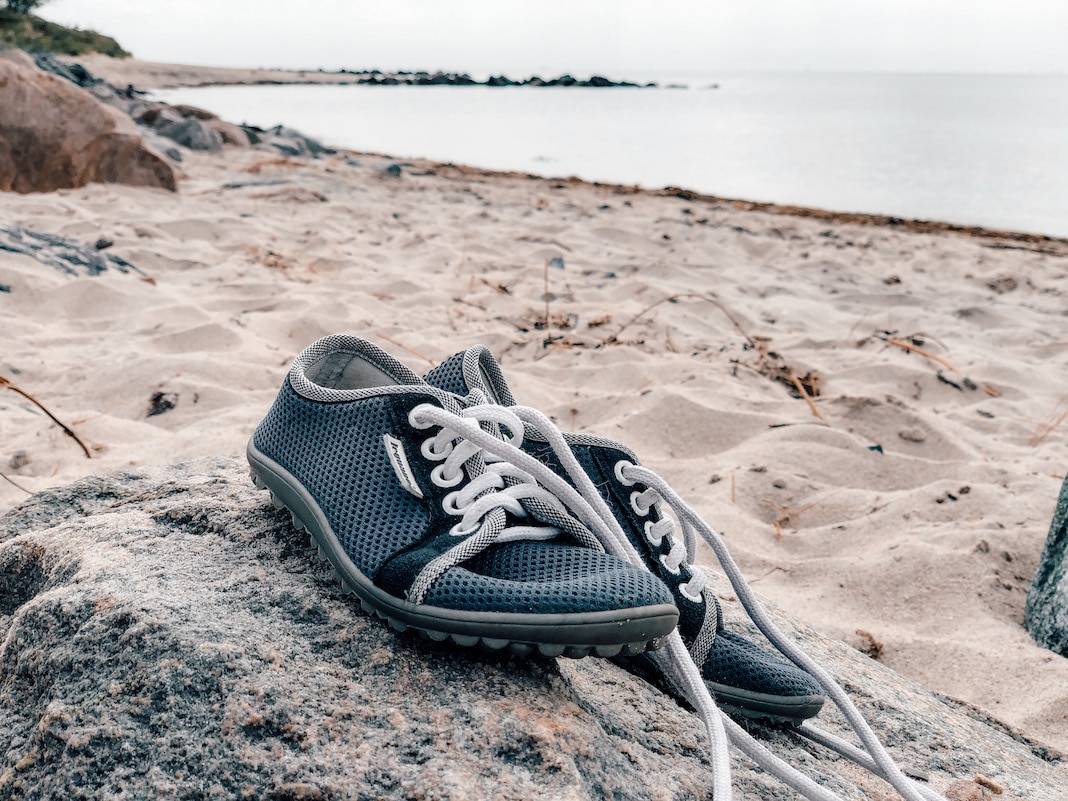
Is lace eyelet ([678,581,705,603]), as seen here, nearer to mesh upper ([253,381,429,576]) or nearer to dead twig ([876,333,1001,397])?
mesh upper ([253,381,429,576])

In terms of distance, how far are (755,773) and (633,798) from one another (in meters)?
0.26

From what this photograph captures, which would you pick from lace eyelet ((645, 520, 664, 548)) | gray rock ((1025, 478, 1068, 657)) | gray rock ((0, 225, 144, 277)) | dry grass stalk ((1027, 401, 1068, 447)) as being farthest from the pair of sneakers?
gray rock ((0, 225, 144, 277))

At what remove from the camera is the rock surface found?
6.19 m

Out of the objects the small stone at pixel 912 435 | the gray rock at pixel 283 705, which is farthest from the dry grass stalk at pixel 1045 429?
the gray rock at pixel 283 705

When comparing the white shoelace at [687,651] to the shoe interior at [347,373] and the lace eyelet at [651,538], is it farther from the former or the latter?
the shoe interior at [347,373]

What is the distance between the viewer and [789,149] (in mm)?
18016

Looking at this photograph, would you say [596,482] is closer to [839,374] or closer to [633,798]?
[633,798]

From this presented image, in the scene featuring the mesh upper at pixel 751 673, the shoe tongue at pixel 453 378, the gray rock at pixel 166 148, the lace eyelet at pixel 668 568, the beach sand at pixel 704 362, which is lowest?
the beach sand at pixel 704 362

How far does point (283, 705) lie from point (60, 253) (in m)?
4.02

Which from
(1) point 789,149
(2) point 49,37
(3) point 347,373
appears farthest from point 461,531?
(2) point 49,37

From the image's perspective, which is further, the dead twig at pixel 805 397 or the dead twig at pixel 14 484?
the dead twig at pixel 805 397

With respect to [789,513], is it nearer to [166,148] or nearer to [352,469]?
[352,469]

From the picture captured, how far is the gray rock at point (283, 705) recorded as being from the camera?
100 cm

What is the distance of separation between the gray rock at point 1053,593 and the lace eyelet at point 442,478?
64.5 inches
